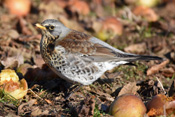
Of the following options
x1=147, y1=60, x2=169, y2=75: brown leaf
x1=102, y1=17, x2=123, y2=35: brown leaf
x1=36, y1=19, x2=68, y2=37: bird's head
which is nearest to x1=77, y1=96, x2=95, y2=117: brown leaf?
x1=36, y1=19, x2=68, y2=37: bird's head

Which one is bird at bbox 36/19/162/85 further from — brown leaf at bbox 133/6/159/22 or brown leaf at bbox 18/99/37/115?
brown leaf at bbox 133/6/159/22

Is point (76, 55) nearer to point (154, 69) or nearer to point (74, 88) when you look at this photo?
point (74, 88)

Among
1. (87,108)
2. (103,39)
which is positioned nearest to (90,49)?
(87,108)

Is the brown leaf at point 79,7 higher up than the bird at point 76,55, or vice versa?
the brown leaf at point 79,7

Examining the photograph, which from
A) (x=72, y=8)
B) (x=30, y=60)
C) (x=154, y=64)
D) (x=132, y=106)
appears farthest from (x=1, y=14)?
(x=132, y=106)

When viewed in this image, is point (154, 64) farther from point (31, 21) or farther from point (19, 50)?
point (31, 21)

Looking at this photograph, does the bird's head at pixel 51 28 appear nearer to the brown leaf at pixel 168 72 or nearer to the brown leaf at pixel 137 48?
the brown leaf at pixel 137 48

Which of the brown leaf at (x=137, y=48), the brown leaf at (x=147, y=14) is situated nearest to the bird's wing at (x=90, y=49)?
the brown leaf at (x=137, y=48)
